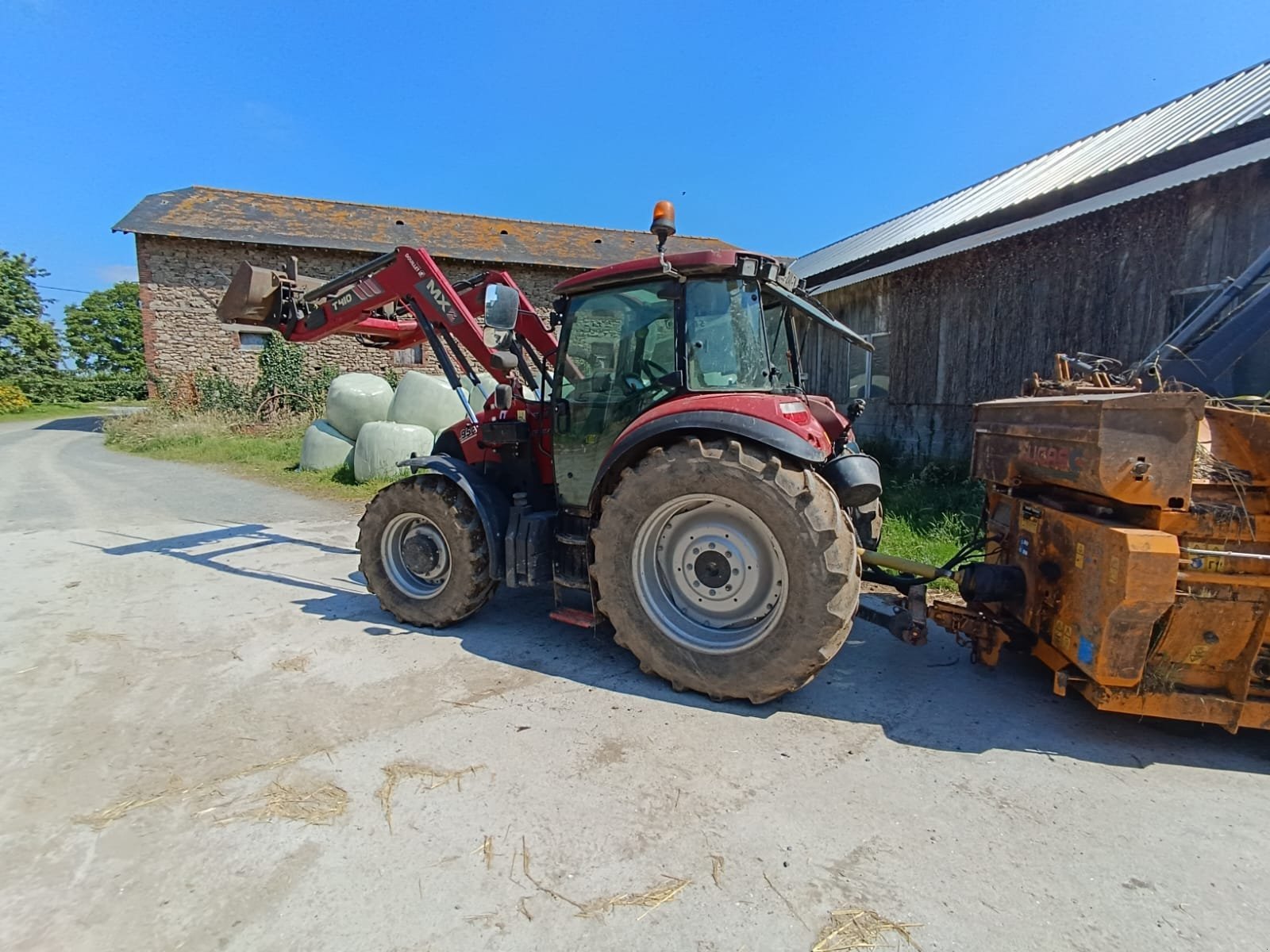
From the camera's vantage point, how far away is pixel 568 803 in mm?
2480

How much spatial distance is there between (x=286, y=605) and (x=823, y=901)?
4305 millimetres

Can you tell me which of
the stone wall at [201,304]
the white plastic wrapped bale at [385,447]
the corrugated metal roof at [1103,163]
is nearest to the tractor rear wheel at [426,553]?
the white plastic wrapped bale at [385,447]

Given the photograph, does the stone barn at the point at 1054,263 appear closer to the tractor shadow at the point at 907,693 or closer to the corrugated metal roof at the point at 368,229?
the tractor shadow at the point at 907,693

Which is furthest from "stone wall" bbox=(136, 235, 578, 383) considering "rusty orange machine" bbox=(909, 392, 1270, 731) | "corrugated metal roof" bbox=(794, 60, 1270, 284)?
"rusty orange machine" bbox=(909, 392, 1270, 731)

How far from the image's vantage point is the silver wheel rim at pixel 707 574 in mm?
3334

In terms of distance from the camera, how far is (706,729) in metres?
3.02

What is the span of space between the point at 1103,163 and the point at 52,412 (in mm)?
41207

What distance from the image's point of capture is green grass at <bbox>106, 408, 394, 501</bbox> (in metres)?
10.6

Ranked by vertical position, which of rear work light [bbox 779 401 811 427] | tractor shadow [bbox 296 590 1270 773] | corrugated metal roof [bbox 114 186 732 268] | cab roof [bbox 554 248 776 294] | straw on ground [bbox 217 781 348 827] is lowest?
straw on ground [bbox 217 781 348 827]

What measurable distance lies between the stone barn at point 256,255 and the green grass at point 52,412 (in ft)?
40.9

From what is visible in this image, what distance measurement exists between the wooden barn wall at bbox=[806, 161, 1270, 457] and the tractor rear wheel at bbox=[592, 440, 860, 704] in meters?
5.67

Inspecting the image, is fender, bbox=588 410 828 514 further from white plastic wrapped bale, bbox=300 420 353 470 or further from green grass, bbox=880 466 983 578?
white plastic wrapped bale, bbox=300 420 353 470

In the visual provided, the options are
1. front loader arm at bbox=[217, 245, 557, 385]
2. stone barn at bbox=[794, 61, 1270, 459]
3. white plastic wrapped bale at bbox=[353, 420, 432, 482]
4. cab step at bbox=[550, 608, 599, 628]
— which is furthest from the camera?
white plastic wrapped bale at bbox=[353, 420, 432, 482]

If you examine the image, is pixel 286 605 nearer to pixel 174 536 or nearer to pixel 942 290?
pixel 174 536
